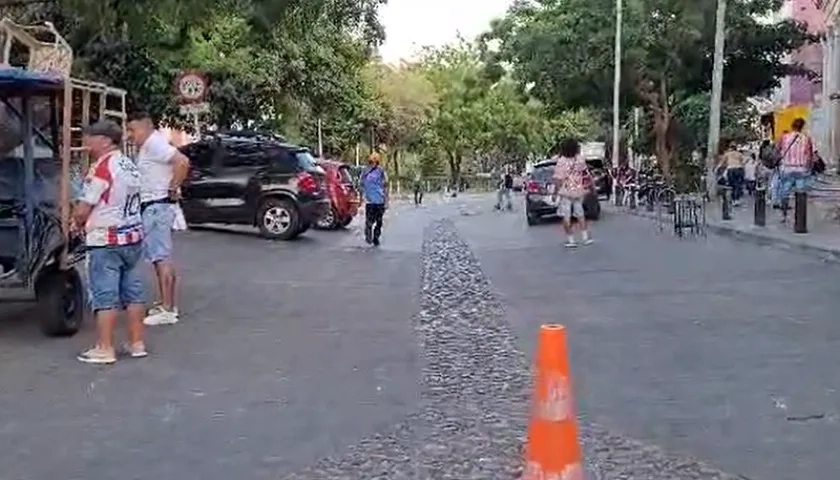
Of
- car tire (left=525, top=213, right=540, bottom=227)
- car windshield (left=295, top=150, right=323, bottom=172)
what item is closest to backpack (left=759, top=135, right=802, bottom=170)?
car tire (left=525, top=213, right=540, bottom=227)

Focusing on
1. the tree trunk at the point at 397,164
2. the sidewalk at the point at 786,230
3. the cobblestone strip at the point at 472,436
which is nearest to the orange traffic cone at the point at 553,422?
the cobblestone strip at the point at 472,436

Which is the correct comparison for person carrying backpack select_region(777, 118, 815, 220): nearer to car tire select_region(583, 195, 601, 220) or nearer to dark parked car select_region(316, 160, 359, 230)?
car tire select_region(583, 195, 601, 220)

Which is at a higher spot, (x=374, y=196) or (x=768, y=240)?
(x=374, y=196)

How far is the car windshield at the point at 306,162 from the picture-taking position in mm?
24547

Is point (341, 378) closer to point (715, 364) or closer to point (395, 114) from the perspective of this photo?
point (715, 364)

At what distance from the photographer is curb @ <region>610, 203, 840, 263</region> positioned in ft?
58.9

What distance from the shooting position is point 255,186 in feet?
79.8

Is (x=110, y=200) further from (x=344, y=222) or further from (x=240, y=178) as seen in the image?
(x=344, y=222)

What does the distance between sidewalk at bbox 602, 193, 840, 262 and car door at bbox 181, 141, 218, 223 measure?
8755mm

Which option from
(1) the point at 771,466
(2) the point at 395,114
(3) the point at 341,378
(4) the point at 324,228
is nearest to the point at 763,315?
(3) the point at 341,378

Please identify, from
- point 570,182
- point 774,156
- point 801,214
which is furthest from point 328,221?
point 801,214

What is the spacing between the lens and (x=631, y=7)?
43.1 m

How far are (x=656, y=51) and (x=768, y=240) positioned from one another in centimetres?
2258

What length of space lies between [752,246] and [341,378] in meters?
13.0
